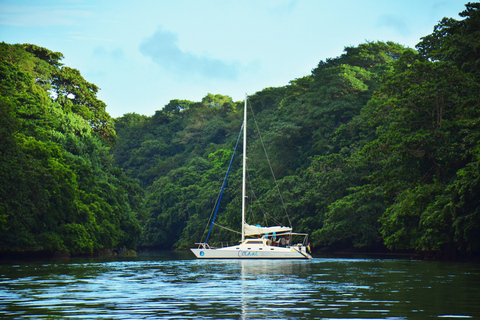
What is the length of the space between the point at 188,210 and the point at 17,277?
73.5 m

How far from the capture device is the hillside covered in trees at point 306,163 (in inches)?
1580

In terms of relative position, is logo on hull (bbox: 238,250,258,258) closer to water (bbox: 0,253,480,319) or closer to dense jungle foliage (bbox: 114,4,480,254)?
dense jungle foliage (bbox: 114,4,480,254)

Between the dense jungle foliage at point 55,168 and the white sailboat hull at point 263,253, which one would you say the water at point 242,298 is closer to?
the dense jungle foliage at point 55,168

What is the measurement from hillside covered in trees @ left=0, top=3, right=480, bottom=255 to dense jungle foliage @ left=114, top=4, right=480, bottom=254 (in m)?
0.16

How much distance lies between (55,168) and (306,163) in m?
34.3

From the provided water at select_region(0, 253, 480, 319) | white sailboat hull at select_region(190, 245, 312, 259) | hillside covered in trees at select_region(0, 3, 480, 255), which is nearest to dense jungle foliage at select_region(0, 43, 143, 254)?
hillside covered in trees at select_region(0, 3, 480, 255)

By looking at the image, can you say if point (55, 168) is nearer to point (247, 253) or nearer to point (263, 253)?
point (247, 253)

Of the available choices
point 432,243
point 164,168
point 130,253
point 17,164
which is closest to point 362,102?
point 130,253

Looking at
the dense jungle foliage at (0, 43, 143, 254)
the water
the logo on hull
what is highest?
the dense jungle foliage at (0, 43, 143, 254)

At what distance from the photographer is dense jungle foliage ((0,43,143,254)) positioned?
42500 mm

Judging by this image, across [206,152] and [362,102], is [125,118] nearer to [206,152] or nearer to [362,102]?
[206,152]

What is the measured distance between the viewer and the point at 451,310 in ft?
45.6

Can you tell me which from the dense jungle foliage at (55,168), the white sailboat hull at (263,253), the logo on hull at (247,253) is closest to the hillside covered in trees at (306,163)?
the dense jungle foliage at (55,168)

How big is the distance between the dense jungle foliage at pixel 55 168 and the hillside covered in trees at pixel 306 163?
13 cm
